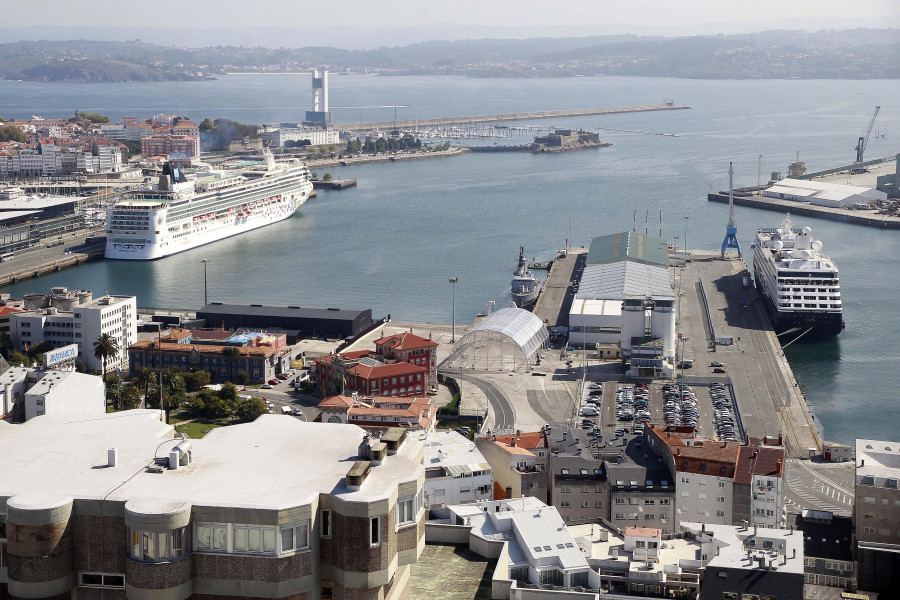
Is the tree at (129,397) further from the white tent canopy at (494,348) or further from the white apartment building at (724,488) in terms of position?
the white apartment building at (724,488)

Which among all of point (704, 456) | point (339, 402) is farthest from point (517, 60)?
point (704, 456)

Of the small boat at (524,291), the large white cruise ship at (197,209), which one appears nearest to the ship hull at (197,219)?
the large white cruise ship at (197,209)

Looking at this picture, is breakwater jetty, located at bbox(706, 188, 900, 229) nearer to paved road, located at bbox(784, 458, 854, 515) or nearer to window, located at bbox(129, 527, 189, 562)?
paved road, located at bbox(784, 458, 854, 515)

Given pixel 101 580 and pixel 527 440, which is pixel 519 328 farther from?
pixel 101 580

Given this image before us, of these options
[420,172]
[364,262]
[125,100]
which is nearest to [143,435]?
[364,262]

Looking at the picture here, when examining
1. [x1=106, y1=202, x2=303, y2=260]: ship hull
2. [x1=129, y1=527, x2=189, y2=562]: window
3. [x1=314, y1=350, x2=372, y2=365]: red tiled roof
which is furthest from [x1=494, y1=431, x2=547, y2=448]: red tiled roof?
[x1=106, y1=202, x2=303, y2=260]: ship hull
